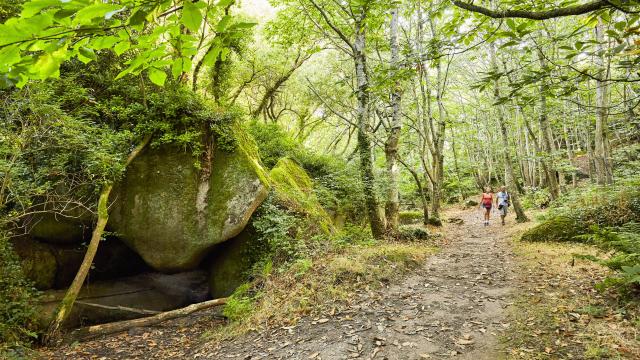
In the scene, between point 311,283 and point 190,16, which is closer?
point 190,16

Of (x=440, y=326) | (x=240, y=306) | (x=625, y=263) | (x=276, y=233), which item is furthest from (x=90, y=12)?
(x=276, y=233)

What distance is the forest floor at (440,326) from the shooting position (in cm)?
406

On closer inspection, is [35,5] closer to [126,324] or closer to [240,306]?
[240,306]

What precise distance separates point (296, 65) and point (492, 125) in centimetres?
1679

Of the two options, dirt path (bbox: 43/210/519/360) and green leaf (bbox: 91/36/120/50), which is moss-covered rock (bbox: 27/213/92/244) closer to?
dirt path (bbox: 43/210/519/360)

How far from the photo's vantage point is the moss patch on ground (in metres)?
3.67

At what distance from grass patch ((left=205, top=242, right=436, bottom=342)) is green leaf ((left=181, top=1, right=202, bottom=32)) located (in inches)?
203

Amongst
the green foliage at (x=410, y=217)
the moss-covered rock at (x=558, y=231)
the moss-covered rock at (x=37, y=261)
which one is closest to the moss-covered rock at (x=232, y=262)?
the moss-covered rock at (x=37, y=261)

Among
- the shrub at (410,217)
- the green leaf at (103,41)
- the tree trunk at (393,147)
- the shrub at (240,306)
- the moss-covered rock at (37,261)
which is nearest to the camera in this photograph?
the green leaf at (103,41)

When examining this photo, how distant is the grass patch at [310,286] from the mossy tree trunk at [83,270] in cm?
318

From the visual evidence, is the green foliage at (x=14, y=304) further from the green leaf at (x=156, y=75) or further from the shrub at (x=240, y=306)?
the green leaf at (x=156, y=75)

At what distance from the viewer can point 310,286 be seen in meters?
6.33

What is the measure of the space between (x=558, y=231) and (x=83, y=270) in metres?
12.0

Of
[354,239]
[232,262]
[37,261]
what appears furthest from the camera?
[354,239]
